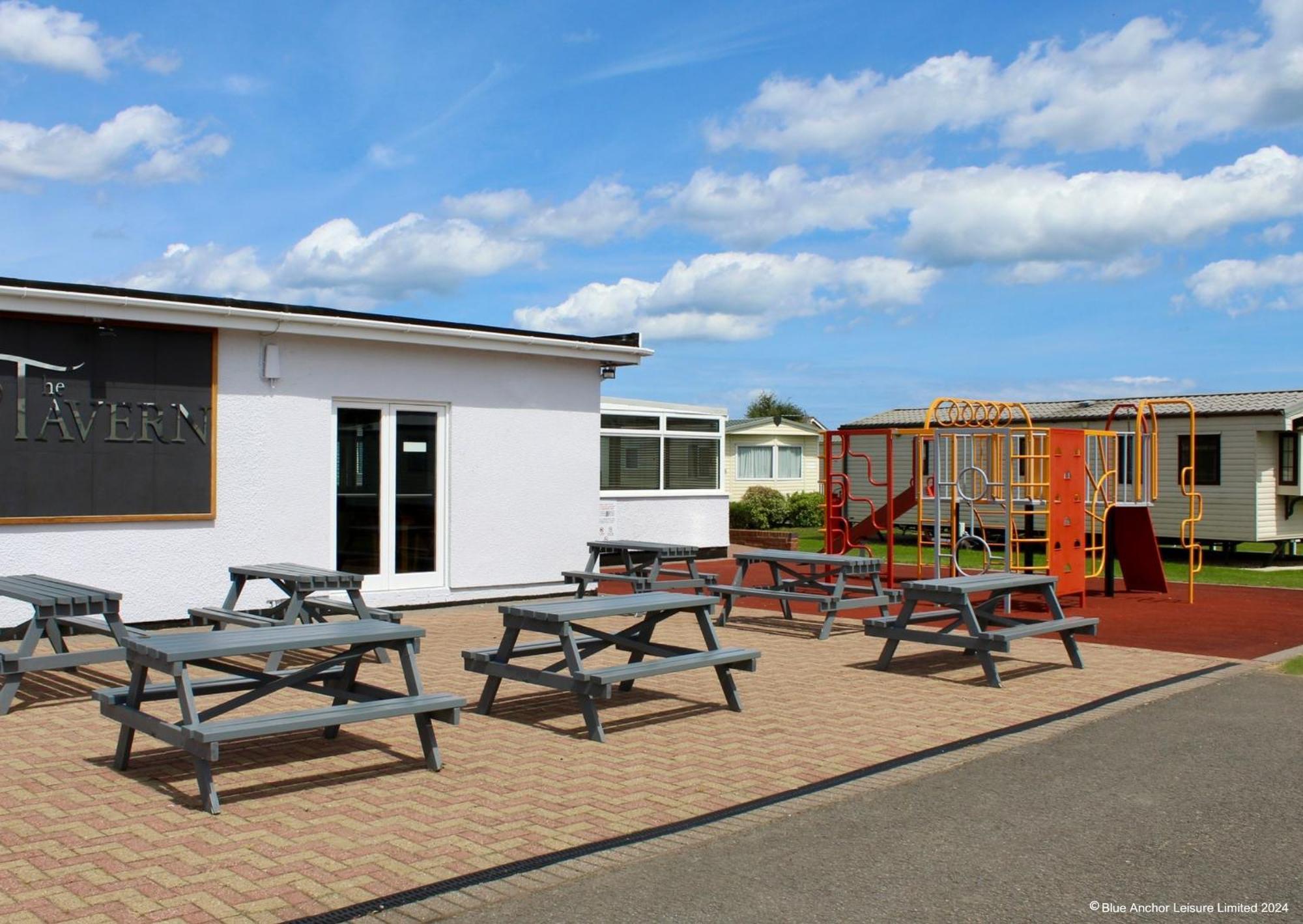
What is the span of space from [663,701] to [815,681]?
1.29m

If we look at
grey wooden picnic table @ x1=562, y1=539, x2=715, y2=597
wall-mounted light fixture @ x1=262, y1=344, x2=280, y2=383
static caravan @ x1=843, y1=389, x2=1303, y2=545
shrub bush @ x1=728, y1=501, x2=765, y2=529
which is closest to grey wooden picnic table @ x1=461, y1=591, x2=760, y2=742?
grey wooden picnic table @ x1=562, y1=539, x2=715, y2=597

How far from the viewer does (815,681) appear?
332 inches

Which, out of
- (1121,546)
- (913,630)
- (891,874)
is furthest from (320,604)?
(1121,546)

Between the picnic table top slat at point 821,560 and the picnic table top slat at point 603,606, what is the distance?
3771 mm

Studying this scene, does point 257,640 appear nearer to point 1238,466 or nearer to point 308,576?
point 308,576

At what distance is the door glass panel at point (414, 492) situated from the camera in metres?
11.9

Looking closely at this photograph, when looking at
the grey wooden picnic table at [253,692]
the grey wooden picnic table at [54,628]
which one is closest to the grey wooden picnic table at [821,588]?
the grey wooden picnic table at [253,692]

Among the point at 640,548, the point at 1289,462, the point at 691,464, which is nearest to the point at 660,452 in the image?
the point at 691,464

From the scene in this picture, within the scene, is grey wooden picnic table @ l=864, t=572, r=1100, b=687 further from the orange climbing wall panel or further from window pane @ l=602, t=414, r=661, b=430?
window pane @ l=602, t=414, r=661, b=430

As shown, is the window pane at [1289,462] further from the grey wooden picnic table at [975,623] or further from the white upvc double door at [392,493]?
the white upvc double door at [392,493]

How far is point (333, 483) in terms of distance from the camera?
37.5 ft

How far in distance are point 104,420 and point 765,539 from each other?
48.6 feet

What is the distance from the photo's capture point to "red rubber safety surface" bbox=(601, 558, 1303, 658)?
1055 cm

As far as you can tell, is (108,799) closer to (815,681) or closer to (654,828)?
(654,828)
